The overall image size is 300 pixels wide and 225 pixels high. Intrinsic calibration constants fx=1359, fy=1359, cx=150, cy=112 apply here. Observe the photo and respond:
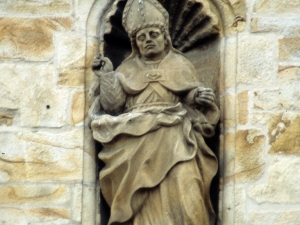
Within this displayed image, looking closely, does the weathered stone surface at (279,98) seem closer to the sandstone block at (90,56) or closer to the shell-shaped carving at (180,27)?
the shell-shaped carving at (180,27)

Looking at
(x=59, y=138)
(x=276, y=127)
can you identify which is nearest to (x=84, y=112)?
(x=59, y=138)

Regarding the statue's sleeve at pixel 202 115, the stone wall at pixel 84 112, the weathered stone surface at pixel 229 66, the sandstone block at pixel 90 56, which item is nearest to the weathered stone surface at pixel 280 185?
the stone wall at pixel 84 112

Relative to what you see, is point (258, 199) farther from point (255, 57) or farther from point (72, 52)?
point (72, 52)

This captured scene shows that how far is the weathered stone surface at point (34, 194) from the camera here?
6.95 metres

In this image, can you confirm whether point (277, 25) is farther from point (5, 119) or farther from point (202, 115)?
point (5, 119)

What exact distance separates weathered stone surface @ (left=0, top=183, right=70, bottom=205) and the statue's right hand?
2.04 feet

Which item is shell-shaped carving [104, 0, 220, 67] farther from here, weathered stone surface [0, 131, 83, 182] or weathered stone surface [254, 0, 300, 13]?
weathered stone surface [0, 131, 83, 182]

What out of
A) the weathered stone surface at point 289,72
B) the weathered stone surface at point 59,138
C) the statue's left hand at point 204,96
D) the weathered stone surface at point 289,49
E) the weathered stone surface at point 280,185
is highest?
the weathered stone surface at point 289,49

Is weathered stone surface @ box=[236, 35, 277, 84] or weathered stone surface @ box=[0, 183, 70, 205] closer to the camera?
weathered stone surface @ box=[0, 183, 70, 205]

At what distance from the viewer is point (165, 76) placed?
23.0 feet

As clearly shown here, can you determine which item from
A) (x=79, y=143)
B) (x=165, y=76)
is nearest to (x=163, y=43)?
(x=165, y=76)

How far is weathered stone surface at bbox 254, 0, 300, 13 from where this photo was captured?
7.18m

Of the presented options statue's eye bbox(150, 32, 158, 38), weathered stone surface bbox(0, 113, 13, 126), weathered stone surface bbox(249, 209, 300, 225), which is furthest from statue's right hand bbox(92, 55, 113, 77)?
weathered stone surface bbox(249, 209, 300, 225)

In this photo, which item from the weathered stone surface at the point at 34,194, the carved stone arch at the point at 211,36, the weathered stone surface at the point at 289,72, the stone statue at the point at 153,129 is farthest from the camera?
the carved stone arch at the point at 211,36
